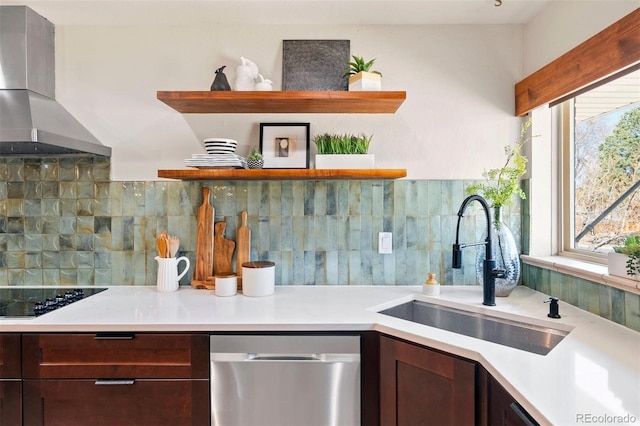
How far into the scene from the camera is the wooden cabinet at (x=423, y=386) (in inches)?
45.3

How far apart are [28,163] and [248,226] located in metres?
1.27

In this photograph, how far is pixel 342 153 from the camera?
1823mm

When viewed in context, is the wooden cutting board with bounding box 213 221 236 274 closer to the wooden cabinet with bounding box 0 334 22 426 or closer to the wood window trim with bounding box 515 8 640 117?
the wooden cabinet with bounding box 0 334 22 426

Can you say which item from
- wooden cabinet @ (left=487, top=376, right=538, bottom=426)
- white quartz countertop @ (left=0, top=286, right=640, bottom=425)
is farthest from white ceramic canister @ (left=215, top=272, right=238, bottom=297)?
wooden cabinet @ (left=487, top=376, right=538, bottom=426)

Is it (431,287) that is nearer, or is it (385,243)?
(431,287)

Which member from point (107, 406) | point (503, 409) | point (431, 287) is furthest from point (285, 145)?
point (503, 409)

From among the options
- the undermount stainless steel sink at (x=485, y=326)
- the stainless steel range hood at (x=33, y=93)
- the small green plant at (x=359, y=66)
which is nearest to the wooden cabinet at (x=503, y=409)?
the undermount stainless steel sink at (x=485, y=326)

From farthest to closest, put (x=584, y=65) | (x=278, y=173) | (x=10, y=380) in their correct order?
(x=278, y=173) → (x=584, y=65) → (x=10, y=380)

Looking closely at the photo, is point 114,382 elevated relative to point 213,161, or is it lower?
lower

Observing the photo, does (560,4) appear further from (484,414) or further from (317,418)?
(317,418)

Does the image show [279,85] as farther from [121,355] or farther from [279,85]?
[121,355]

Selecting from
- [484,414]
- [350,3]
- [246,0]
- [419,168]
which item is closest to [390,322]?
[484,414]

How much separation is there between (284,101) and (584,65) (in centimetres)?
131

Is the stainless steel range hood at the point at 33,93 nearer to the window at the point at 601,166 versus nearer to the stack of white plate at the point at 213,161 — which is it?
the stack of white plate at the point at 213,161
